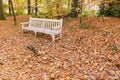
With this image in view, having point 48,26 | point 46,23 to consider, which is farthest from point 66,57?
point 46,23

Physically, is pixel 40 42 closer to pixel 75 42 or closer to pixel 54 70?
pixel 75 42

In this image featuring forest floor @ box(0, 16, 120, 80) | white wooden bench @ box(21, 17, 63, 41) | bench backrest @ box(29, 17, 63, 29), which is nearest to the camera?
forest floor @ box(0, 16, 120, 80)

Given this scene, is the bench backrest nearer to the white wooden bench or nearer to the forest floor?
the white wooden bench

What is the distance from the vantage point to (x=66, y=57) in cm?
537

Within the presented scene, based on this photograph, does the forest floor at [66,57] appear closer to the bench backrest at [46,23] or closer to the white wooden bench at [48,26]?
the white wooden bench at [48,26]

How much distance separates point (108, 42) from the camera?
20.7 ft

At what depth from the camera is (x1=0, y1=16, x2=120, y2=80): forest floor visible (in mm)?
4312

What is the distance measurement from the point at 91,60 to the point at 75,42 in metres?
1.87

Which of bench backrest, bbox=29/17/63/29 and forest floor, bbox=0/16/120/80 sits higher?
bench backrest, bbox=29/17/63/29

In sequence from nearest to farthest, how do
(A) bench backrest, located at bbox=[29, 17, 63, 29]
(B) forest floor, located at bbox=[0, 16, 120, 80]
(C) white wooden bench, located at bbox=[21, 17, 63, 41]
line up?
(B) forest floor, located at bbox=[0, 16, 120, 80], (C) white wooden bench, located at bbox=[21, 17, 63, 41], (A) bench backrest, located at bbox=[29, 17, 63, 29]

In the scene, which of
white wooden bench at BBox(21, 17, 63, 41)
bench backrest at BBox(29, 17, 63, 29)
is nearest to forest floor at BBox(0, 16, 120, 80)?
white wooden bench at BBox(21, 17, 63, 41)

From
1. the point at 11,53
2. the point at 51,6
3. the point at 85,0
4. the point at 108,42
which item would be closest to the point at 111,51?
the point at 108,42

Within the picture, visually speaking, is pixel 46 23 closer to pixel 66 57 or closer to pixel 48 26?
pixel 48 26

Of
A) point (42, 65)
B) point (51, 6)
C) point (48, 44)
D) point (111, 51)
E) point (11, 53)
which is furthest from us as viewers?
point (51, 6)
